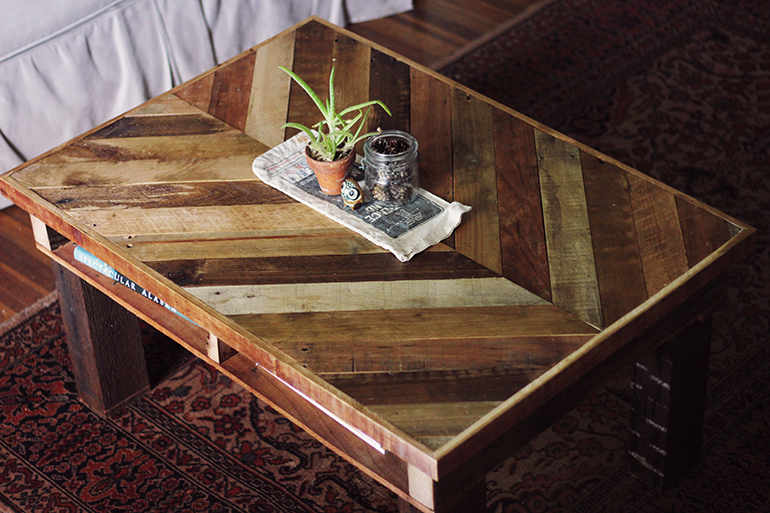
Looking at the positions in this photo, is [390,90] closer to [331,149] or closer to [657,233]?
[331,149]

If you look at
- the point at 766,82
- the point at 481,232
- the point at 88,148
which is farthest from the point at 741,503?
the point at 766,82

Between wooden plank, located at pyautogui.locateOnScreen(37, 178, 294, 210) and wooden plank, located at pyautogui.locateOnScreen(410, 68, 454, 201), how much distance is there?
0.26 metres

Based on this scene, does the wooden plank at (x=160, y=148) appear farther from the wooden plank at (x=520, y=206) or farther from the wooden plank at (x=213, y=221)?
the wooden plank at (x=520, y=206)

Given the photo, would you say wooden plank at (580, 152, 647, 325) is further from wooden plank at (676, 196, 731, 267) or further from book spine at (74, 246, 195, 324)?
book spine at (74, 246, 195, 324)

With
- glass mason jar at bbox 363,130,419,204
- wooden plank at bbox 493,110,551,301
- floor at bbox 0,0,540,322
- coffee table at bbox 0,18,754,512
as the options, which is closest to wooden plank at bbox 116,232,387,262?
coffee table at bbox 0,18,754,512

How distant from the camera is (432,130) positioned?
1707mm

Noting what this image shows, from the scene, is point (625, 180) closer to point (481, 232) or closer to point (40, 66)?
point (481, 232)

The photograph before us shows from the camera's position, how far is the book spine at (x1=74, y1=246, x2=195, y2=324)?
5.15ft

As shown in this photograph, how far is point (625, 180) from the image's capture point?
156 centimetres

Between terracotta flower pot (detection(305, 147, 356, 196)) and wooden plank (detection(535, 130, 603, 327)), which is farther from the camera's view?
terracotta flower pot (detection(305, 147, 356, 196))

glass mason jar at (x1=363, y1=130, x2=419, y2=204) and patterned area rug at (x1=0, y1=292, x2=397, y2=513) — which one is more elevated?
glass mason jar at (x1=363, y1=130, x2=419, y2=204)

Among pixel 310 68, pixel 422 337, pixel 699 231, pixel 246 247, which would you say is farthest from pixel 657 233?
pixel 310 68

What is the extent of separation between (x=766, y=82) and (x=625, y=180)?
147cm

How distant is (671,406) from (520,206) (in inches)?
17.4
